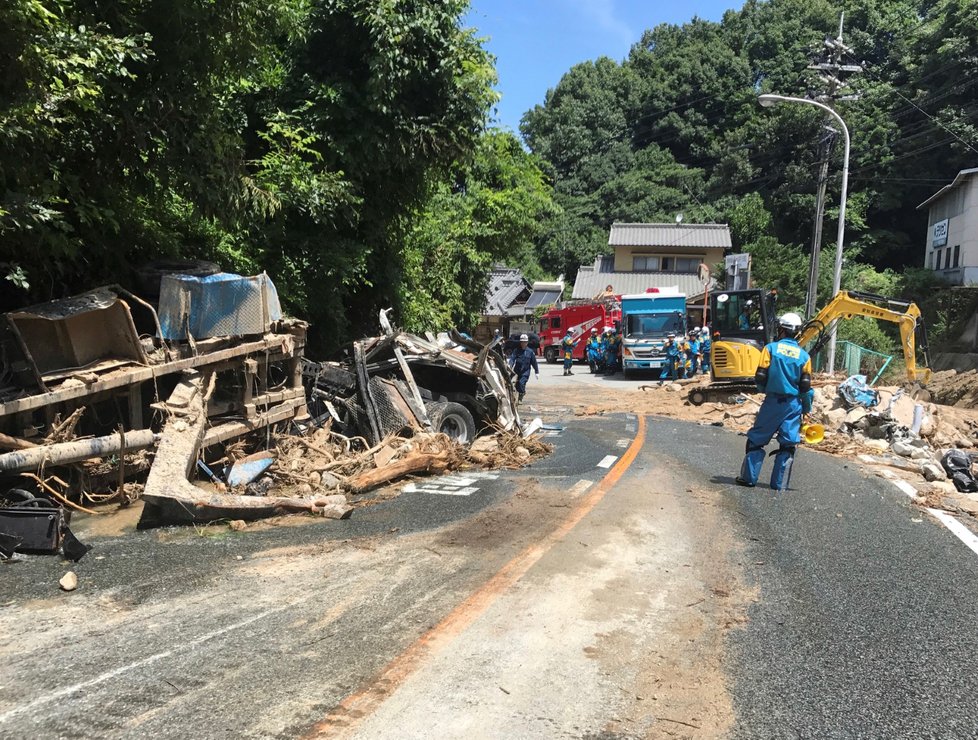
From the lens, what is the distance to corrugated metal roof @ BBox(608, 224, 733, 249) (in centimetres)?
4975

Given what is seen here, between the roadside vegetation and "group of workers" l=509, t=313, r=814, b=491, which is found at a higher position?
the roadside vegetation

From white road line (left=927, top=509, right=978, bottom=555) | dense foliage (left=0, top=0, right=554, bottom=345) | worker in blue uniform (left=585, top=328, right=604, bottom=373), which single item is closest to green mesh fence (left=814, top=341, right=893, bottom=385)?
worker in blue uniform (left=585, top=328, right=604, bottom=373)

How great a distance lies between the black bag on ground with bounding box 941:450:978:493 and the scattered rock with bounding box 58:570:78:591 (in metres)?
8.70

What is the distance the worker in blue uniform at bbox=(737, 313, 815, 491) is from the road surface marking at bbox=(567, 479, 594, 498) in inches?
67.0

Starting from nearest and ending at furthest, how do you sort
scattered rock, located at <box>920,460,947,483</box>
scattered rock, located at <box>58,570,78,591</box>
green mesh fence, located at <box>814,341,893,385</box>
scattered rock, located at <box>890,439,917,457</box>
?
scattered rock, located at <box>58,570,78,591</box>, scattered rock, located at <box>920,460,947,483</box>, scattered rock, located at <box>890,439,917,457</box>, green mesh fence, located at <box>814,341,893,385</box>

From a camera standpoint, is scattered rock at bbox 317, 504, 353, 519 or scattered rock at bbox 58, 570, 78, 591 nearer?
scattered rock at bbox 58, 570, 78, 591

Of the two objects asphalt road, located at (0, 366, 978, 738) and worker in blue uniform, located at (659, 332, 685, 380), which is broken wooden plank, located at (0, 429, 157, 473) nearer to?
asphalt road, located at (0, 366, 978, 738)

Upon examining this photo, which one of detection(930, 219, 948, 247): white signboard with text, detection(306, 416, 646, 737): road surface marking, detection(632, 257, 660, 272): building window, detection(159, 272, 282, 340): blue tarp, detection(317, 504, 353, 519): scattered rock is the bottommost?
detection(317, 504, 353, 519): scattered rock

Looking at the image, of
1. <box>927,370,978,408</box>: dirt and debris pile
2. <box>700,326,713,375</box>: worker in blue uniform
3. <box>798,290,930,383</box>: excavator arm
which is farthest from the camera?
<box>700,326,713,375</box>: worker in blue uniform

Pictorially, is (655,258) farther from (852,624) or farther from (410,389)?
(852,624)

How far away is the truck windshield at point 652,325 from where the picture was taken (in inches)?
1079

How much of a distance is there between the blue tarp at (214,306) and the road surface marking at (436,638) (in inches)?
157

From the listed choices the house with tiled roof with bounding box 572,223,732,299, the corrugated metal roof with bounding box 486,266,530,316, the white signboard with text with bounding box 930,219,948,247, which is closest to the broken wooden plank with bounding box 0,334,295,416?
the corrugated metal roof with bounding box 486,266,530,316

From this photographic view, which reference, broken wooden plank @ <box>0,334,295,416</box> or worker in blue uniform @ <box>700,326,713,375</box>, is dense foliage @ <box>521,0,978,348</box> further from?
broken wooden plank @ <box>0,334,295,416</box>
